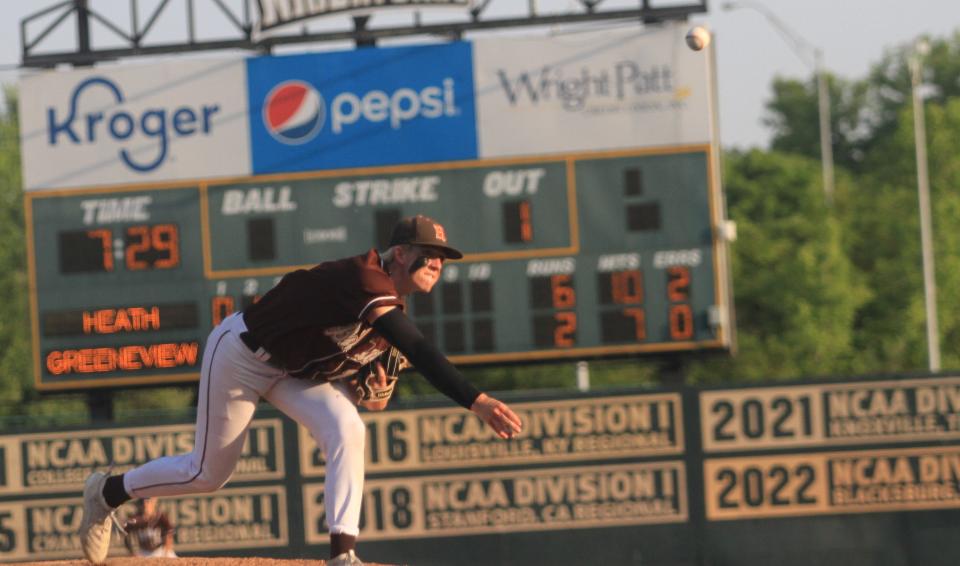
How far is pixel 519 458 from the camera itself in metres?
15.1

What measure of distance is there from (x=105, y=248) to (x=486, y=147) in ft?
11.4

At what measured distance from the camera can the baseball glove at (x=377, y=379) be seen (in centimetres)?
766

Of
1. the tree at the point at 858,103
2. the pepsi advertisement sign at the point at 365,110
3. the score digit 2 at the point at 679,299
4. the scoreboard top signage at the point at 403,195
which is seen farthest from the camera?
the tree at the point at 858,103

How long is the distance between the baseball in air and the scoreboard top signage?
0.15 metres

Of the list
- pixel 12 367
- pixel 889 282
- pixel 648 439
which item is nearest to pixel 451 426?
pixel 648 439

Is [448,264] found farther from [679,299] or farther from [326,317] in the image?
[326,317]

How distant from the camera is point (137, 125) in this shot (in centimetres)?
1614

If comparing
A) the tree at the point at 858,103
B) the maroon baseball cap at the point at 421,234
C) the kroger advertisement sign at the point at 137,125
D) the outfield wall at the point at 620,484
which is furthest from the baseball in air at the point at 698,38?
the tree at the point at 858,103

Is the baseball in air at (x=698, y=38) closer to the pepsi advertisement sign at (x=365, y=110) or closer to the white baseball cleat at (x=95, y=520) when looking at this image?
the pepsi advertisement sign at (x=365, y=110)

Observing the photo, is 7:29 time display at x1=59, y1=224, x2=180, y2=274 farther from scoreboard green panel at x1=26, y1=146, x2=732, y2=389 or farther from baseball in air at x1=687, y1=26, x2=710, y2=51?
baseball in air at x1=687, y1=26, x2=710, y2=51

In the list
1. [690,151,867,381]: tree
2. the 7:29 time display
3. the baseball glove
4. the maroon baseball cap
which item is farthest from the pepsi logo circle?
[690,151,867,381]: tree

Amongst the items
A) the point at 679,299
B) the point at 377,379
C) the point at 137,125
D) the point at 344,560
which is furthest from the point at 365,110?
the point at 344,560

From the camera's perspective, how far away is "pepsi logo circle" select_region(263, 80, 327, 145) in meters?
15.9

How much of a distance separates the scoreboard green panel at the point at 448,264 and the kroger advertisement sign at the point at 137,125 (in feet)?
0.68
